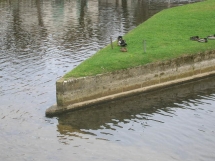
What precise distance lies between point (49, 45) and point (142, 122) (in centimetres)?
2296

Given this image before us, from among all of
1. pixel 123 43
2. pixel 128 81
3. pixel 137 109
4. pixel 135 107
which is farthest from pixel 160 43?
pixel 137 109

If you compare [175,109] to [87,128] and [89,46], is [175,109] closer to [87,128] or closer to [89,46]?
[87,128]

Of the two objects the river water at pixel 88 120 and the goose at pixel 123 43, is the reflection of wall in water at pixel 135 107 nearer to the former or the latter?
the river water at pixel 88 120

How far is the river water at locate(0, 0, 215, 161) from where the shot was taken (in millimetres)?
23244

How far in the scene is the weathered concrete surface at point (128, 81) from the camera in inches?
1120

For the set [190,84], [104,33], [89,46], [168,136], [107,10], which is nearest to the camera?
[168,136]

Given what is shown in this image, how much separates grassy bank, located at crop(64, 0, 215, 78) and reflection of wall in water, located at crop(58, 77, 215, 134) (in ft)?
8.10

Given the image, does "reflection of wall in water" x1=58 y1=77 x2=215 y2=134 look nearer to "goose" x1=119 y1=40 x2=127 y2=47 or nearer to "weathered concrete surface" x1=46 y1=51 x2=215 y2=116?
"weathered concrete surface" x1=46 y1=51 x2=215 y2=116

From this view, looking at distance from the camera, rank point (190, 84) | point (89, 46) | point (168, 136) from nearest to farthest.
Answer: point (168, 136)
point (190, 84)
point (89, 46)

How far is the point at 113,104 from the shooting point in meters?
30.2

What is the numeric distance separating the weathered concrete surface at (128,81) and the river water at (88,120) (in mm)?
580

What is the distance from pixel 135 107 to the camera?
2992cm

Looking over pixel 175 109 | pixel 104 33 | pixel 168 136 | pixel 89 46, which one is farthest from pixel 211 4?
pixel 168 136

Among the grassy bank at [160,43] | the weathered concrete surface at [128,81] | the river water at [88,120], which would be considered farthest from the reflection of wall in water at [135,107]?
the grassy bank at [160,43]
